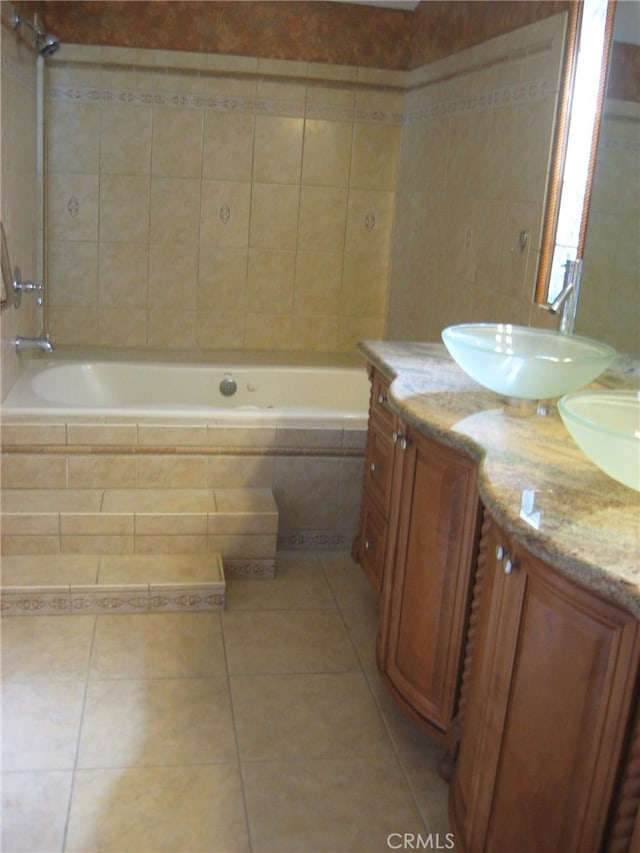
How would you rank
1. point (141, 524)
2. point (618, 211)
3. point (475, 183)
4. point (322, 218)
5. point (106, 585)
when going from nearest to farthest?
1. point (618, 211)
2. point (106, 585)
3. point (141, 524)
4. point (475, 183)
5. point (322, 218)

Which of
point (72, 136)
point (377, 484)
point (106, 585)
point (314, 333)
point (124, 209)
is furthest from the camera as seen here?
point (314, 333)

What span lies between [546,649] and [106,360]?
309 cm

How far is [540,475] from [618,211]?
1.22 meters

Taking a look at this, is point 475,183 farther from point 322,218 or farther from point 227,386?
point 227,386

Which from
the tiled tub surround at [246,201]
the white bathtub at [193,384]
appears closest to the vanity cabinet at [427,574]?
the white bathtub at [193,384]

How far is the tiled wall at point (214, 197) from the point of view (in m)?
4.33

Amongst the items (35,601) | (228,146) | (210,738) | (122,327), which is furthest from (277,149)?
(210,738)

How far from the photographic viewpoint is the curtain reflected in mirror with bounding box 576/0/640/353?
2410 mm

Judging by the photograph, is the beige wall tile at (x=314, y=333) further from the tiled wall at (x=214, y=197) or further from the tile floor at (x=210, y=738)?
the tile floor at (x=210, y=738)

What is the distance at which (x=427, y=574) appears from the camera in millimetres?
2070

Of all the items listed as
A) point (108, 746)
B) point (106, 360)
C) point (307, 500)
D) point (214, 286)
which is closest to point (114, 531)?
point (307, 500)

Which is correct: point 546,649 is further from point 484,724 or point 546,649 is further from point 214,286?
point 214,286

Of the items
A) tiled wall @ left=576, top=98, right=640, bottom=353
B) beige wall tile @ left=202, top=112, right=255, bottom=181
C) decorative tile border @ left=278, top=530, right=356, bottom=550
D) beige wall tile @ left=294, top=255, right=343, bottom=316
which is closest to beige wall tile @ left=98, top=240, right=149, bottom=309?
beige wall tile @ left=202, top=112, right=255, bottom=181

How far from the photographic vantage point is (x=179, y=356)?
436 cm
